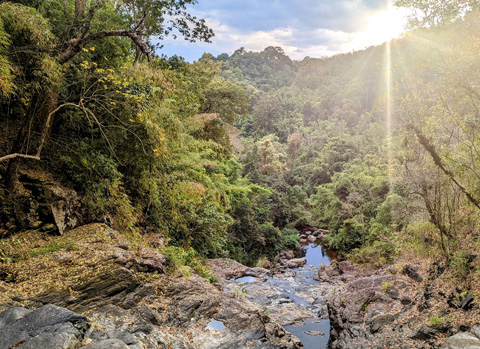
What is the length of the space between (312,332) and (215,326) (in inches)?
219

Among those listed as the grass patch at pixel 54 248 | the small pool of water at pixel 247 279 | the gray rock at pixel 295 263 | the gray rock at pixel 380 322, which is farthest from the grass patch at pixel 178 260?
the gray rock at pixel 295 263

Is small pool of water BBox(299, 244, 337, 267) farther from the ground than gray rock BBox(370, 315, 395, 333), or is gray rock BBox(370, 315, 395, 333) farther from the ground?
gray rock BBox(370, 315, 395, 333)

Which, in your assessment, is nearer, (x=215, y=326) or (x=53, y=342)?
(x=53, y=342)

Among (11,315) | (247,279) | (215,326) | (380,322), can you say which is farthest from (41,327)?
(247,279)

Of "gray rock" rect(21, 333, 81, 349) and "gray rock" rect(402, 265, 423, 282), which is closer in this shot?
"gray rock" rect(21, 333, 81, 349)

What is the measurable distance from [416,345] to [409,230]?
5113mm

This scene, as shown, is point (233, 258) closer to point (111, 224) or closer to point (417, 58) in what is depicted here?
point (111, 224)

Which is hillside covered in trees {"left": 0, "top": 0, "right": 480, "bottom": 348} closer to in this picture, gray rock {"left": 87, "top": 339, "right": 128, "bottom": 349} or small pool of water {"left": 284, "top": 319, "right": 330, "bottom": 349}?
small pool of water {"left": 284, "top": 319, "right": 330, "bottom": 349}

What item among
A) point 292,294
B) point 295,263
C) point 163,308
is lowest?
point 295,263

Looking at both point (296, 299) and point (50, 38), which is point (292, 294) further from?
point (50, 38)

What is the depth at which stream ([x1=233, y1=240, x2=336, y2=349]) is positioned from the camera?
10.1m

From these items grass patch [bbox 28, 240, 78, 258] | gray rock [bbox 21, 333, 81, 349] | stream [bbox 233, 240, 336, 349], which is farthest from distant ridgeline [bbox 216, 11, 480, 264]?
grass patch [bbox 28, 240, 78, 258]

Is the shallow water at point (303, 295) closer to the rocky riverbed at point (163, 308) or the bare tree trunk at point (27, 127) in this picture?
Answer: the rocky riverbed at point (163, 308)

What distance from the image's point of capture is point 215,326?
20.0 ft
